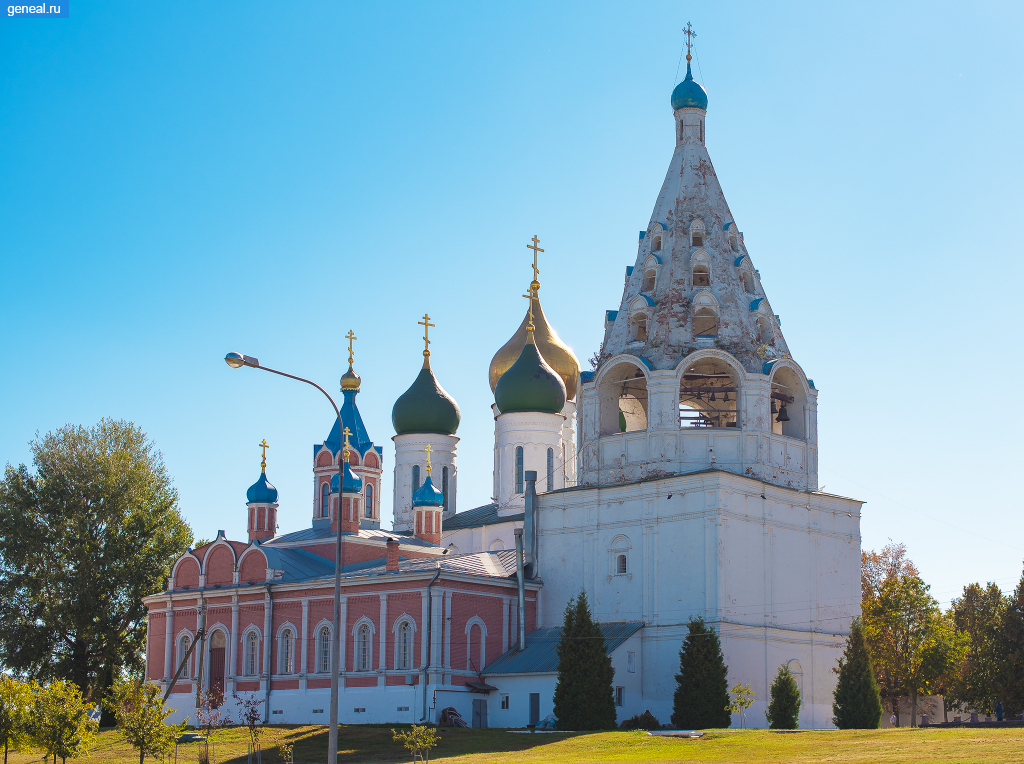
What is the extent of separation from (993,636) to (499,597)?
60.8ft

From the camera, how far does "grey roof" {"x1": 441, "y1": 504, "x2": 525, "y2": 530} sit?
129 feet

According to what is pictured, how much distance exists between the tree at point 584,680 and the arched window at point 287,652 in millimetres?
9546

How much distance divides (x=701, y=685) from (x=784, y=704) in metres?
1.97

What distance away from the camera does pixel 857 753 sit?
19906mm

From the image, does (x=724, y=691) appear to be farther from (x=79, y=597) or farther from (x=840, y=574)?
(x=79, y=597)

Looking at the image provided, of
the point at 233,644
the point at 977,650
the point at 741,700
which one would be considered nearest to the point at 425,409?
the point at 233,644

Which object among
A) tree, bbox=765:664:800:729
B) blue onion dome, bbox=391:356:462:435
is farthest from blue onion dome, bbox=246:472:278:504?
tree, bbox=765:664:800:729

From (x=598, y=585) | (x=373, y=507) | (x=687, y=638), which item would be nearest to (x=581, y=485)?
(x=598, y=585)

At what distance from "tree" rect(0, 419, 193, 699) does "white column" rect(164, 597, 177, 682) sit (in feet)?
13.0

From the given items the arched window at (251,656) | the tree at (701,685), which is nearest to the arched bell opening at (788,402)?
the tree at (701,685)

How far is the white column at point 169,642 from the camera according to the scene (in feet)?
124

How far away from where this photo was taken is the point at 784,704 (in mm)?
28203

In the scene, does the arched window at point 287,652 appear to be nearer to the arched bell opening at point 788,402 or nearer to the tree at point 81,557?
the tree at point 81,557

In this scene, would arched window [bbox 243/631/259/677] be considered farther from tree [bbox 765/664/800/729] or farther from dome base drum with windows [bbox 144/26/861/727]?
tree [bbox 765/664/800/729]
